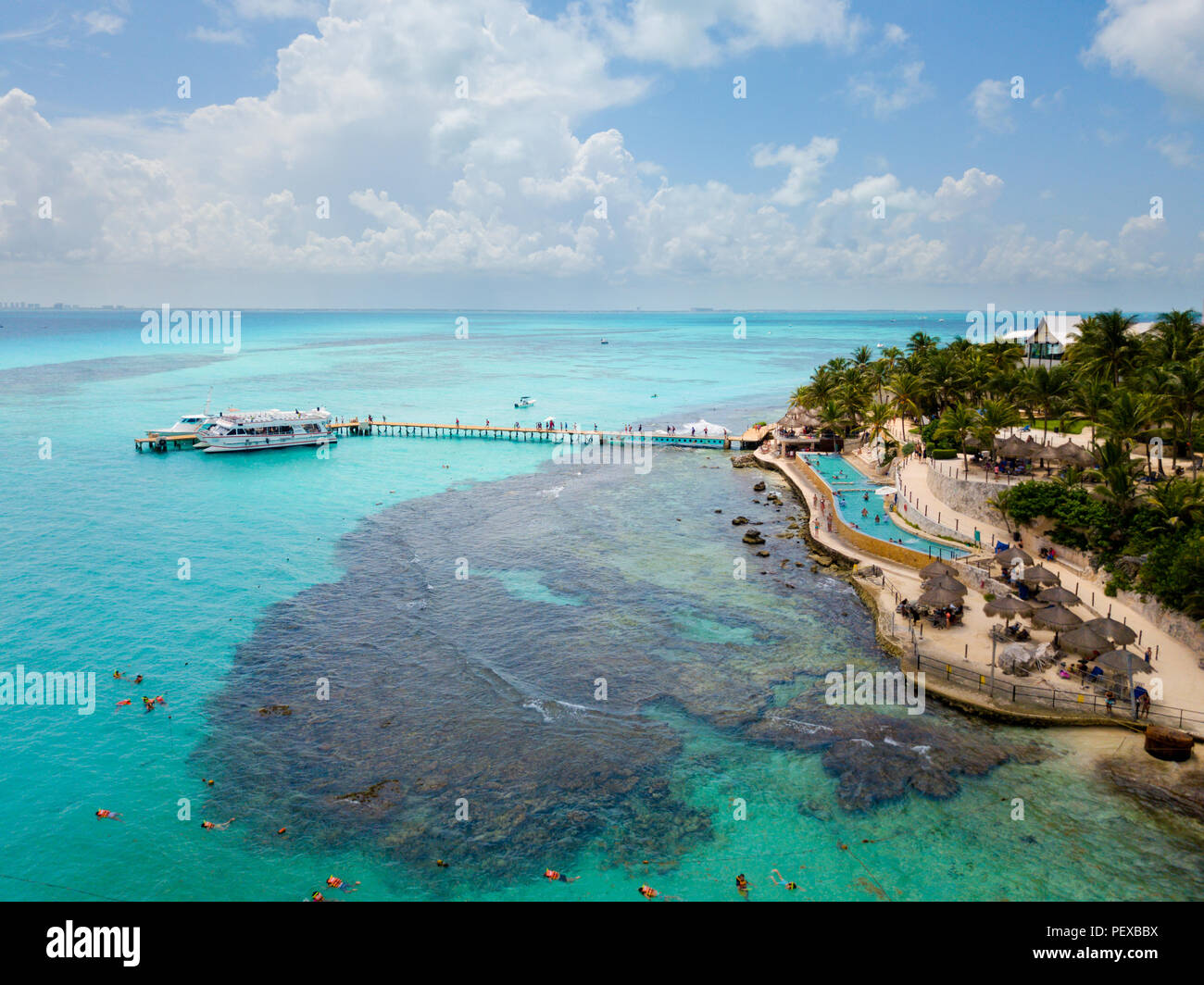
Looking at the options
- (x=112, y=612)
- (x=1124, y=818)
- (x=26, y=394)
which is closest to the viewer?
(x=1124, y=818)

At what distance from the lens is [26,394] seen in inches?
5576

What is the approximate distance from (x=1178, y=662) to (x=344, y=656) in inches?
1581

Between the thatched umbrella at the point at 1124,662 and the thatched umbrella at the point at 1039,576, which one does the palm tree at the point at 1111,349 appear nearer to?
the thatched umbrella at the point at 1039,576

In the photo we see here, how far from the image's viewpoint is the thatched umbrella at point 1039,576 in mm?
40375

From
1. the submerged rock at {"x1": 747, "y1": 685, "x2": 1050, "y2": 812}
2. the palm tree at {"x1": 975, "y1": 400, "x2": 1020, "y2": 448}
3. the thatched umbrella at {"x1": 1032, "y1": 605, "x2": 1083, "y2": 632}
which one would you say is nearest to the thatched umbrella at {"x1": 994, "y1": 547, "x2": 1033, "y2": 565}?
the thatched umbrella at {"x1": 1032, "y1": 605, "x2": 1083, "y2": 632}

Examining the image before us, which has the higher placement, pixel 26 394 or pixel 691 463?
pixel 26 394

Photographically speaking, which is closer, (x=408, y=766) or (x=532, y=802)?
(x=532, y=802)

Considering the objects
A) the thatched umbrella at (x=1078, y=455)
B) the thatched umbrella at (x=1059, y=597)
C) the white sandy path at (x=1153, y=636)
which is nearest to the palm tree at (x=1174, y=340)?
the thatched umbrella at (x=1078, y=455)

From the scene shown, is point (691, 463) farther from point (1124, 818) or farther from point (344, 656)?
point (1124, 818)

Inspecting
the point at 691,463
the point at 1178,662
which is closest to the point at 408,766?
the point at 1178,662

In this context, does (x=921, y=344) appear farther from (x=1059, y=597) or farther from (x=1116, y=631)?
(x=1116, y=631)

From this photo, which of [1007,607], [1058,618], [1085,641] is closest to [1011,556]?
[1007,607]

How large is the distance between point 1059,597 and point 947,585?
519 cm

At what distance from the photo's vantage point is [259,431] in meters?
98.4
